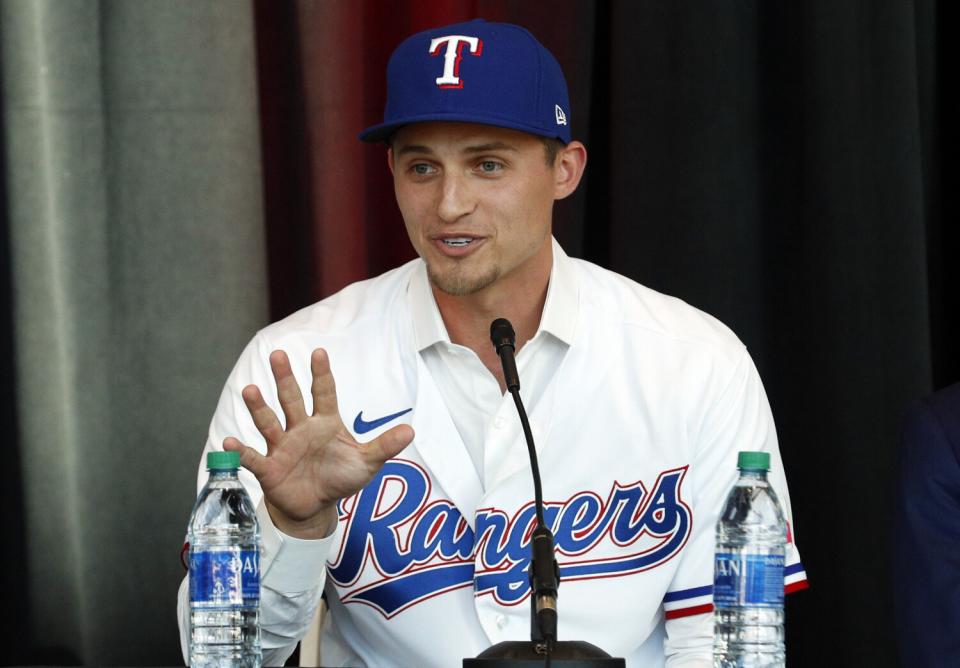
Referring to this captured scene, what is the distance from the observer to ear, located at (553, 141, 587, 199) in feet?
8.13

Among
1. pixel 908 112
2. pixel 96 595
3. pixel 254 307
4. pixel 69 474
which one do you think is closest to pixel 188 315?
pixel 254 307

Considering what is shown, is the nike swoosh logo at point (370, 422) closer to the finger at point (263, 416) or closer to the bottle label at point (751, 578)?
the finger at point (263, 416)

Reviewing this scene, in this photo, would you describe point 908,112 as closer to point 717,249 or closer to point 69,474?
point 717,249

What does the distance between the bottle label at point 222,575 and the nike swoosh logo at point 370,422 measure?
0.64m

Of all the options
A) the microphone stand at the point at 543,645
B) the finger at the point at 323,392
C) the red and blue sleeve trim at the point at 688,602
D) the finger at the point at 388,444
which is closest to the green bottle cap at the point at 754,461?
the microphone stand at the point at 543,645

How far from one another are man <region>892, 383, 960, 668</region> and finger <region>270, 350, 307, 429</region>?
0.95 metres

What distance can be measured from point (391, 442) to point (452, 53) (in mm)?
703

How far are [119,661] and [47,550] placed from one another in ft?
0.84

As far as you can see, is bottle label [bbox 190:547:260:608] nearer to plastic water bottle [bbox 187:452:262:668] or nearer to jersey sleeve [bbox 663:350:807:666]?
plastic water bottle [bbox 187:452:262:668]

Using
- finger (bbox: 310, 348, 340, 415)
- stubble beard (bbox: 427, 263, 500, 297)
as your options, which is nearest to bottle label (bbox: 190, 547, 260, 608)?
finger (bbox: 310, 348, 340, 415)

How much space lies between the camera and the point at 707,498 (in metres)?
2.23

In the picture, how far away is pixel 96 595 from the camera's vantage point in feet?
9.31

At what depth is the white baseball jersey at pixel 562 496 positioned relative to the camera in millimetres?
2168

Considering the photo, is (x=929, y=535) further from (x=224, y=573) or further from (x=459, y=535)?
(x=224, y=573)
